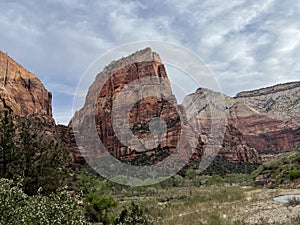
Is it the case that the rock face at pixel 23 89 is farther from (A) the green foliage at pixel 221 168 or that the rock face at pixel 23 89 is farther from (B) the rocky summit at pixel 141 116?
(A) the green foliage at pixel 221 168

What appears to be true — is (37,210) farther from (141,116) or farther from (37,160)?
(141,116)

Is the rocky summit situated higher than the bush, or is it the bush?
the rocky summit

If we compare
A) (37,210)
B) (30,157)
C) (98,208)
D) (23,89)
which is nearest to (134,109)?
(23,89)

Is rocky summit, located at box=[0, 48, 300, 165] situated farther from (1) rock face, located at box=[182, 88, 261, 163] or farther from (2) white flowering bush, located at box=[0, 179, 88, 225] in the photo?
(2) white flowering bush, located at box=[0, 179, 88, 225]

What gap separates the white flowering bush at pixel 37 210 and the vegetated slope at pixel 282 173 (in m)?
34.0

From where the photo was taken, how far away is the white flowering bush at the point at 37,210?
637cm

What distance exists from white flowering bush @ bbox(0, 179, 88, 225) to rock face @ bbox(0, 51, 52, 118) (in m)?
74.6

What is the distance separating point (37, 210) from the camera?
6496 mm

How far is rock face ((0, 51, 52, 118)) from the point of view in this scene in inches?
3278

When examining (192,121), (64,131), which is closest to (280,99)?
(192,121)

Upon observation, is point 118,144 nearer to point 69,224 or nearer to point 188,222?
point 188,222

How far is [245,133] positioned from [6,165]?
484 feet

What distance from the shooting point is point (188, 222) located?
1894 cm

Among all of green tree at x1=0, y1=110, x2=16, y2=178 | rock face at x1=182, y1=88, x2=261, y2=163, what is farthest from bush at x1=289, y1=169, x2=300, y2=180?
rock face at x1=182, y1=88, x2=261, y2=163
